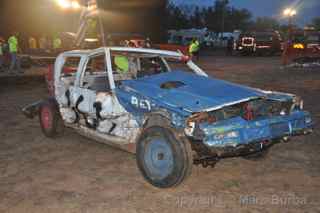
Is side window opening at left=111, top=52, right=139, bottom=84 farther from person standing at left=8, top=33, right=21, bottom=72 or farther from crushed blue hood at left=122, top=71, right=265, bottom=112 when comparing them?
person standing at left=8, top=33, right=21, bottom=72

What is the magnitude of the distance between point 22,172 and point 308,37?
73.3 feet

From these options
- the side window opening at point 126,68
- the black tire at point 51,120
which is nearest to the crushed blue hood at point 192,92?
the side window opening at point 126,68

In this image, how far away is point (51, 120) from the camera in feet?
20.8

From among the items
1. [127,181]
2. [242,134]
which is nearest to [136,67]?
[127,181]

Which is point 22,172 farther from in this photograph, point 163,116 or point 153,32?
point 153,32

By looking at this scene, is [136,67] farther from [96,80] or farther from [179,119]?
[179,119]

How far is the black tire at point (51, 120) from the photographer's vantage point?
20.7 ft

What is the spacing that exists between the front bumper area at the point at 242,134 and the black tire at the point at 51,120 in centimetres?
Result: 314

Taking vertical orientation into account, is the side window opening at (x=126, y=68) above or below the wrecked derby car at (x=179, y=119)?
above

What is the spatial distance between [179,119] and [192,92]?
57 cm

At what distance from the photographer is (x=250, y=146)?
411 centimetres

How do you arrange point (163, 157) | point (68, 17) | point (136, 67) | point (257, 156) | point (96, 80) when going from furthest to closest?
point (68, 17) → point (136, 67) → point (96, 80) → point (257, 156) → point (163, 157)

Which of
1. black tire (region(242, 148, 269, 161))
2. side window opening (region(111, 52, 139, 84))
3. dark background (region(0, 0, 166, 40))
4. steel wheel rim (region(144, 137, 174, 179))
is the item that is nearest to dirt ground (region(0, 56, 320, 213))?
black tire (region(242, 148, 269, 161))

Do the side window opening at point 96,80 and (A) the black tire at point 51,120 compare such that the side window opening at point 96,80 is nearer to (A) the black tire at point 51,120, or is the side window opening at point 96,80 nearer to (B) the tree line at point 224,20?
(A) the black tire at point 51,120
